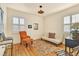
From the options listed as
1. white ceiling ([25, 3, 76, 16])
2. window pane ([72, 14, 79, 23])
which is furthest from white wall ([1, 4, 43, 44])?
window pane ([72, 14, 79, 23])

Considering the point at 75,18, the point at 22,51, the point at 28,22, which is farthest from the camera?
the point at 28,22

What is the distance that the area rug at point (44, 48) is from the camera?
221 cm

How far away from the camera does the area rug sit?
7.26 ft

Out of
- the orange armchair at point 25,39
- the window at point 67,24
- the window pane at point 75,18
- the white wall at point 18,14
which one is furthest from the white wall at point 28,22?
the window pane at point 75,18

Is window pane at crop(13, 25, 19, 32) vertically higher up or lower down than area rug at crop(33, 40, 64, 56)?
higher up

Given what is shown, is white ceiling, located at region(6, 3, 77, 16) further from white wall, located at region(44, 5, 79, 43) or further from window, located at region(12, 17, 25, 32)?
window, located at region(12, 17, 25, 32)

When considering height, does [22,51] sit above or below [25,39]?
below

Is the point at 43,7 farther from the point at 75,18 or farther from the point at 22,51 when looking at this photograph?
the point at 22,51

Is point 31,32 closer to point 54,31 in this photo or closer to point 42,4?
point 54,31

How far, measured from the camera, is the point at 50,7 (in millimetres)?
2252

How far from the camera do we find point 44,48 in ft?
7.59

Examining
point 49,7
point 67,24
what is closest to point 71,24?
point 67,24

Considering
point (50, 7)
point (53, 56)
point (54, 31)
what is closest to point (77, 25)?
point (54, 31)

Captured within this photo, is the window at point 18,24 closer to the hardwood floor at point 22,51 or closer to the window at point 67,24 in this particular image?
the hardwood floor at point 22,51
